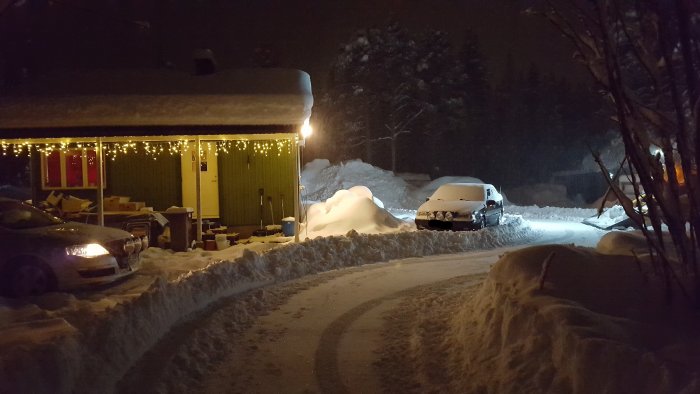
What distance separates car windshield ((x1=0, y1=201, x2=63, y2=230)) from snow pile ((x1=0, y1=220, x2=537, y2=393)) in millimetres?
1570

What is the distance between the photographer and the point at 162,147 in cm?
1817

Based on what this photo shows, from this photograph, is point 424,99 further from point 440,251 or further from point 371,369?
point 371,369

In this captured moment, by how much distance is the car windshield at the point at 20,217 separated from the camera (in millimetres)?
10477

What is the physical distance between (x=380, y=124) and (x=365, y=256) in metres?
35.7

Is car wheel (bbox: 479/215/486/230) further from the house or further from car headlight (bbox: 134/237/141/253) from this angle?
car headlight (bbox: 134/237/141/253)

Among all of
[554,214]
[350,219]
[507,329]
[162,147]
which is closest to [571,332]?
[507,329]

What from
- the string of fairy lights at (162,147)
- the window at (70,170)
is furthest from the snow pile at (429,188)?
the window at (70,170)

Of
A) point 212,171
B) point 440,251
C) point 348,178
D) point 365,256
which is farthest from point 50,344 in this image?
point 348,178

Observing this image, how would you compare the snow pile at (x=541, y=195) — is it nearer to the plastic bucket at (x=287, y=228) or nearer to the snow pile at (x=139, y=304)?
the snow pile at (x=139, y=304)

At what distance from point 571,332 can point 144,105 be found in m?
13.4

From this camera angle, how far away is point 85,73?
668 inches

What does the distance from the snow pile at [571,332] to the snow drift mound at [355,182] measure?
30611mm

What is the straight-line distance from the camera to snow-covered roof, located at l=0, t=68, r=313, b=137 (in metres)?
15.6

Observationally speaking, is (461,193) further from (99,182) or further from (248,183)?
(99,182)
